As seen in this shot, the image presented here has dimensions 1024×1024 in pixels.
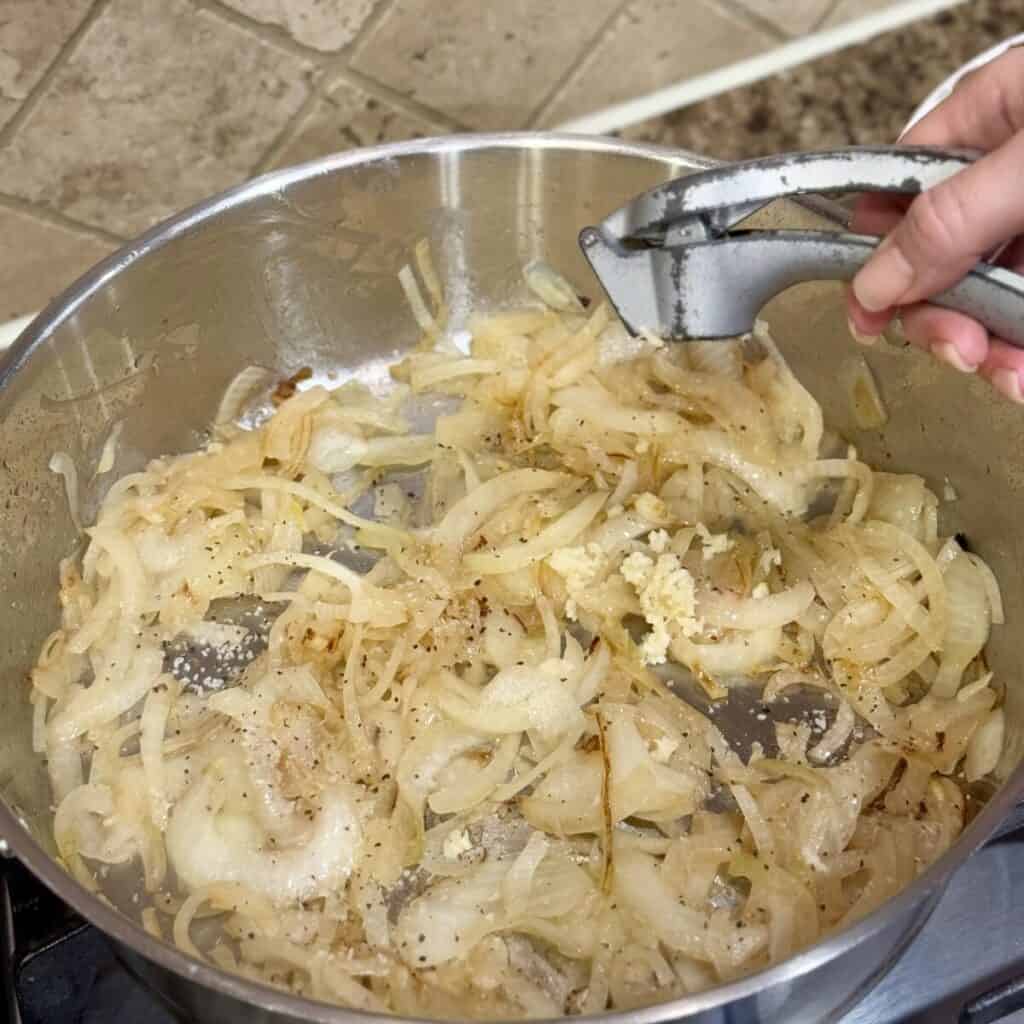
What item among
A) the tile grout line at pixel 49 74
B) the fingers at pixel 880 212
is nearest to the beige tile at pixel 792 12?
the fingers at pixel 880 212

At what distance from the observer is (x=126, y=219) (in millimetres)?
1351

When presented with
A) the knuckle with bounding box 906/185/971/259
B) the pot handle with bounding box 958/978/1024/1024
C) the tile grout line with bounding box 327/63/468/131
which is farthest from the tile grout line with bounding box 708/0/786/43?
the pot handle with bounding box 958/978/1024/1024

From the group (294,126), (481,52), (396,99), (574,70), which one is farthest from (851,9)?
(294,126)

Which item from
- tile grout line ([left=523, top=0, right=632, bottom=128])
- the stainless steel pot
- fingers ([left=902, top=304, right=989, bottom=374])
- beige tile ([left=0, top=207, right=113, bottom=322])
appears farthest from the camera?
tile grout line ([left=523, top=0, right=632, bottom=128])

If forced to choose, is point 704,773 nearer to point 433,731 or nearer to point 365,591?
point 433,731

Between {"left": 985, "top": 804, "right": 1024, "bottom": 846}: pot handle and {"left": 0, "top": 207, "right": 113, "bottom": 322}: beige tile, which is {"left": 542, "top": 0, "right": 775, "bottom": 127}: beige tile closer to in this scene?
{"left": 0, "top": 207, "right": 113, "bottom": 322}: beige tile

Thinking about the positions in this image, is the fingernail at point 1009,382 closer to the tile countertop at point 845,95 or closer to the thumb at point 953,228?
the thumb at point 953,228

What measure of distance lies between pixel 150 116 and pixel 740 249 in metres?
0.68

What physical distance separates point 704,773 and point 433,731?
0.73 feet

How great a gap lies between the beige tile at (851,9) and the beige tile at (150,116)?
2.35 feet

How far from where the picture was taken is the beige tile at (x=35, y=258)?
1.30 m

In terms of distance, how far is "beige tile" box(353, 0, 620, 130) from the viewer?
1.33 metres

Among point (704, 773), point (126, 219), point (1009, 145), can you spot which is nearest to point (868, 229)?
point (1009, 145)

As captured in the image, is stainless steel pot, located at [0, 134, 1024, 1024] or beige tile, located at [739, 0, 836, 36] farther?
beige tile, located at [739, 0, 836, 36]
